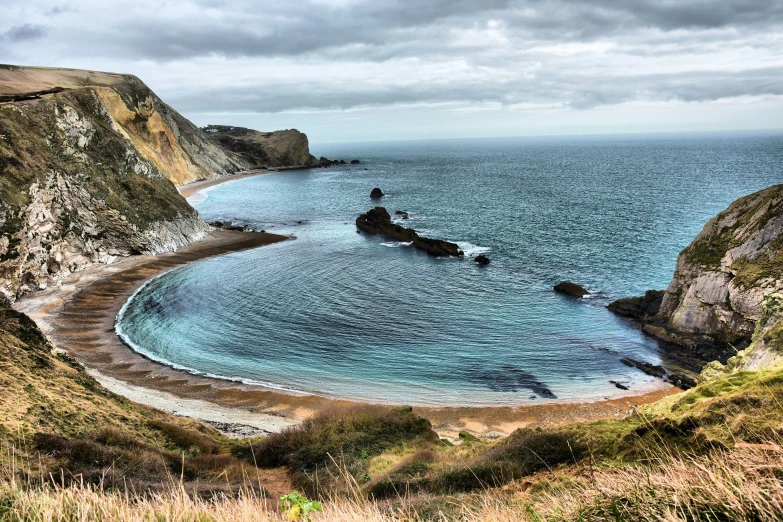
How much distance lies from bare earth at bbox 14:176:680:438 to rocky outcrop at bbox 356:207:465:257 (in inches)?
1298

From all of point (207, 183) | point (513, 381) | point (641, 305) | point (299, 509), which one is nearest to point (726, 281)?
point (641, 305)

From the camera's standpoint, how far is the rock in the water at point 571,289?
4444 centimetres

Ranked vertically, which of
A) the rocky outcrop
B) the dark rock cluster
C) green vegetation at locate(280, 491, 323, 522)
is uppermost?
green vegetation at locate(280, 491, 323, 522)

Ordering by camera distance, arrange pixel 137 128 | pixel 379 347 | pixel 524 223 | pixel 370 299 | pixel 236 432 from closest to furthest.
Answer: pixel 236 432 → pixel 379 347 → pixel 370 299 → pixel 524 223 → pixel 137 128

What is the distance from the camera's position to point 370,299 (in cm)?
4400

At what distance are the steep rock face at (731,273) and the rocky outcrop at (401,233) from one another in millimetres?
26055

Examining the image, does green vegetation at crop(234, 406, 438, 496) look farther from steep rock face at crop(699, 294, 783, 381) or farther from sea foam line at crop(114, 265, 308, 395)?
steep rock face at crop(699, 294, 783, 381)

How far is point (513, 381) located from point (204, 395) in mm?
18138

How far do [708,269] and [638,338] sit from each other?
22.0ft

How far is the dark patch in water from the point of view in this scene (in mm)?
29422

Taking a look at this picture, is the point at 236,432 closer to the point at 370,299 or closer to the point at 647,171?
the point at 370,299

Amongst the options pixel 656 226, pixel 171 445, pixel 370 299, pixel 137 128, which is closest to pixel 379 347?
pixel 370 299

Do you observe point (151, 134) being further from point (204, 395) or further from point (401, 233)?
point (204, 395)

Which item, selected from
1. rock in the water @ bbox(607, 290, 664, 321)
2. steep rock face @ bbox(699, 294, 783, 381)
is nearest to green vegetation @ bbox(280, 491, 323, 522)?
steep rock face @ bbox(699, 294, 783, 381)
